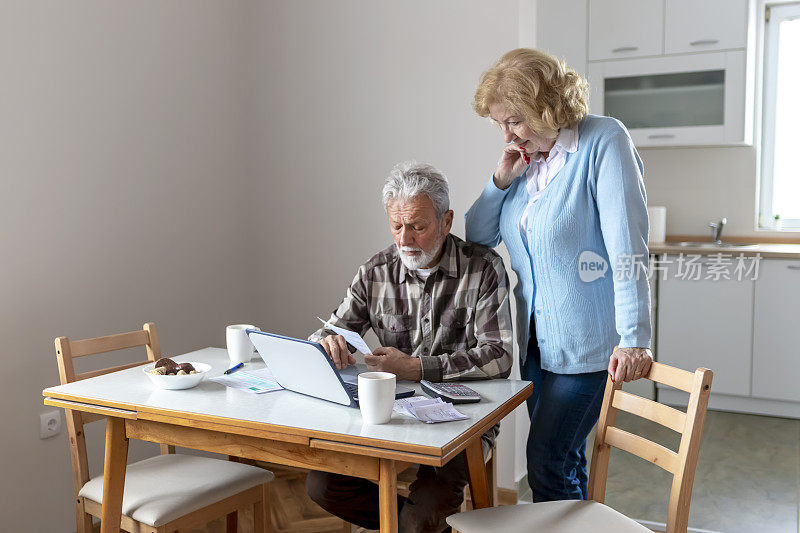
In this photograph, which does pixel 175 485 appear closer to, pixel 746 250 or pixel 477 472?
pixel 477 472

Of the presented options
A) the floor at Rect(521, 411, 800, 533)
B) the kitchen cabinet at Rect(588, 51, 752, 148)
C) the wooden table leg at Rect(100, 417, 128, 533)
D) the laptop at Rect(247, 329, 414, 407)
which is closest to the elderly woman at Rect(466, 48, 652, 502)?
the laptop at Rect(247, 329, 414, 407)

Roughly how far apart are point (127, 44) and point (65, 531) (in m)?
1.77

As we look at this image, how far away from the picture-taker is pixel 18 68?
7.77 ft

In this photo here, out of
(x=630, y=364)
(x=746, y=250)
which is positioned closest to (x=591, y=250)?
(x=630, y=364)

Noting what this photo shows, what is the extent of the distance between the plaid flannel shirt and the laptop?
0.30 meters

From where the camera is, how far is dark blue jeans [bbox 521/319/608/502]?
6.32 feet

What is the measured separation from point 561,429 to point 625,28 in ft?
11.0

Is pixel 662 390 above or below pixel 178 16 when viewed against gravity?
below

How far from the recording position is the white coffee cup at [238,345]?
2076mm

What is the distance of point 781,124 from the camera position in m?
4.65

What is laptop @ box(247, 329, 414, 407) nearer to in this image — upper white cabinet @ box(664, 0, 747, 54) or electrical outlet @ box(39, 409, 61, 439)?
electrical outlet @ box(39, 409, 61, 439)

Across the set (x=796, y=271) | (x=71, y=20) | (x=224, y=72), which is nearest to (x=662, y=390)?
(x=796, y=271)

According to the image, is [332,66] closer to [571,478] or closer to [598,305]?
[598,305]

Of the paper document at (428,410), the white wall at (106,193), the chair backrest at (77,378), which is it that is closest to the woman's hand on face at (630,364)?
the paper document at (428,410)
